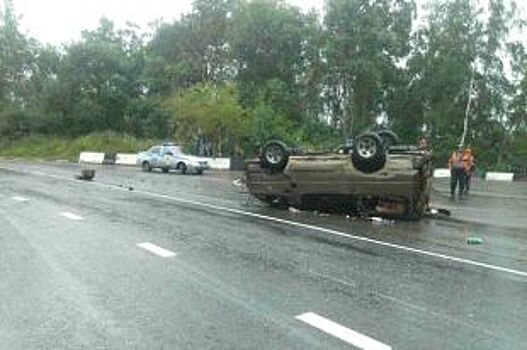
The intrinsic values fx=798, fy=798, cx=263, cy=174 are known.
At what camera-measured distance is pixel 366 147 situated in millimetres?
15750

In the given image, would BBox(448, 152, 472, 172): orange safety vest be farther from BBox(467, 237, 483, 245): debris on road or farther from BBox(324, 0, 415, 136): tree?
BBox(324, 0, 415, 136): tree

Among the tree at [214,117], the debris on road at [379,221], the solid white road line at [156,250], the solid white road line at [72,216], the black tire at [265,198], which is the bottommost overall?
the solid white road line at [156,250]

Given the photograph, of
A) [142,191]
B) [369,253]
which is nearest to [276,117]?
[142,191]

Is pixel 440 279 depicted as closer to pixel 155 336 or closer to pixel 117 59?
pixel 155 336

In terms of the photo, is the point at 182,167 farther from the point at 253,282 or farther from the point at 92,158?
the point at 253,282

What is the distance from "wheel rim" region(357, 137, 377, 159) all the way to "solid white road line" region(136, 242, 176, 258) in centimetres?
583

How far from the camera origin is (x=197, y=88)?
52.2 meters

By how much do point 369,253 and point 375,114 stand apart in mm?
50186

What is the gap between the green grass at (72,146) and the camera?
60.9 metres

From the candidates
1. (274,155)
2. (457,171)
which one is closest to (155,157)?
(457,171)

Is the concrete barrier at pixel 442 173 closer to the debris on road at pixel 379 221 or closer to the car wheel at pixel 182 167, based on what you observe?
the car wheel at pixel 182 167

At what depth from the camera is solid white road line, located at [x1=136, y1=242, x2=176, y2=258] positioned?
1039 centimetres

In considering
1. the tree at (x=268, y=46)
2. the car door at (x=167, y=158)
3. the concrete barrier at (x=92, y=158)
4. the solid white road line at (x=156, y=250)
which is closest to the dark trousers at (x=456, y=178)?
the solid white road line at (x=156, y=250)

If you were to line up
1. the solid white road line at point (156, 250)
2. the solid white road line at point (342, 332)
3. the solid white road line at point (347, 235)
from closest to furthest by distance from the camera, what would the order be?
the solid white road line at point (342, 332)
the solid white road line at point (347, 235)
the solid white road line at point (156, 250)
